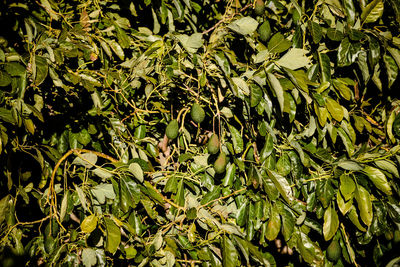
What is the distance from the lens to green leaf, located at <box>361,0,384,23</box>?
142cm

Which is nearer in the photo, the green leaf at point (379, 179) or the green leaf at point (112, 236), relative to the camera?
the green leaf at point (112, 236)

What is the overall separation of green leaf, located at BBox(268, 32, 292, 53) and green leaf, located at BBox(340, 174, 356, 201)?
685 millimetres

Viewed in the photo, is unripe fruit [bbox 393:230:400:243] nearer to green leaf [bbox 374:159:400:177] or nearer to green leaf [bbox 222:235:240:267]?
green leaf [bbox 374:159:400:177]

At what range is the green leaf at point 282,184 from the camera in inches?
50.0

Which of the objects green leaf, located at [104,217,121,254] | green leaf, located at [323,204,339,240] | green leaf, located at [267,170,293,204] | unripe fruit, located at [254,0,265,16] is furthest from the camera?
unripe fruit, located at [254,0,265,16]

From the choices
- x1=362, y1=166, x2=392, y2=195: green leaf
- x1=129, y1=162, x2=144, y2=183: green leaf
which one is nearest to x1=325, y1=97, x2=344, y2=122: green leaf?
x1=362, y1=166, x2=392, y2=195: green leaf

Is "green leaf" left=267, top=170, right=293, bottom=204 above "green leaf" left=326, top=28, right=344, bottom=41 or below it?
below

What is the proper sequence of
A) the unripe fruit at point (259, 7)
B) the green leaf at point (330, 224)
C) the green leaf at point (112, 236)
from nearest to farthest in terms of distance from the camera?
the green leaf at point (112, 236) < the green leaf at point (330, 224) < the unripe fruit at point (259, 7)

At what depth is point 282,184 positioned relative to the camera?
52.7 inches

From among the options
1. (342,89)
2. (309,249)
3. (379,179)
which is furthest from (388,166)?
(309,249)

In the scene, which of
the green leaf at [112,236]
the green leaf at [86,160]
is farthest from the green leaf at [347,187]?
the green leaf at [86,160]

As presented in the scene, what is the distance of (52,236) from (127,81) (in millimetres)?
938

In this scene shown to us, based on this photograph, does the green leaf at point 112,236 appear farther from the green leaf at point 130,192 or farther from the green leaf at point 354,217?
the green leaf at point 354,217

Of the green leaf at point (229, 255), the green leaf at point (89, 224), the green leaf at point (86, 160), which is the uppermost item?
the green leaf at point (86, 160)
